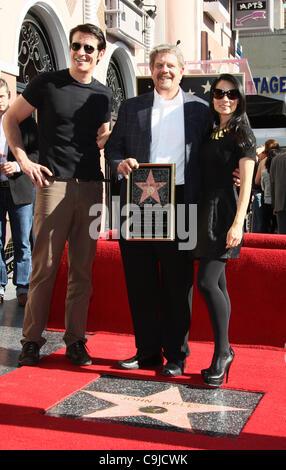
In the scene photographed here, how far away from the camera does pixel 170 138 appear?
152 inches

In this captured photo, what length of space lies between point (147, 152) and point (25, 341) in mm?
1400

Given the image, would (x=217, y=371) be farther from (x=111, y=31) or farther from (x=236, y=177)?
(x=111, y=31)

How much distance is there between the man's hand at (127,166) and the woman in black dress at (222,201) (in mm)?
396

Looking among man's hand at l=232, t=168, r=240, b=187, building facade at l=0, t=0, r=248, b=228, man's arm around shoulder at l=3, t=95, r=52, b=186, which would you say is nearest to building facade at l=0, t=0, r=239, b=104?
building facade at l=0, t=0, r=248, b=228

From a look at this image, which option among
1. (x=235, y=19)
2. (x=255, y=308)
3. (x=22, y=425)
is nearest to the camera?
(x=22, y=425)

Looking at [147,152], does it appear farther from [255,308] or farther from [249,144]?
[255,308]

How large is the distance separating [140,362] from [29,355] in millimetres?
683

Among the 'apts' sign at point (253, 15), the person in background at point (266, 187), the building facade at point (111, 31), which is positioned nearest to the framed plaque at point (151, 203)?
the building facade at point (111, 31)

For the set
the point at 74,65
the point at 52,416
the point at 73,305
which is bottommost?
the point at 52,416

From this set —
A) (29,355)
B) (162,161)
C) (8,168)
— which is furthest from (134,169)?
(8,168)

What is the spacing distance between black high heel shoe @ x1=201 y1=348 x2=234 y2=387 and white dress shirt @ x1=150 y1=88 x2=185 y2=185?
1.04m

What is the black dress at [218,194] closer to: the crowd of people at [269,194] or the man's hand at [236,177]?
the man's hand at [236,177]

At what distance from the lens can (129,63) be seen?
13008 millimetres
